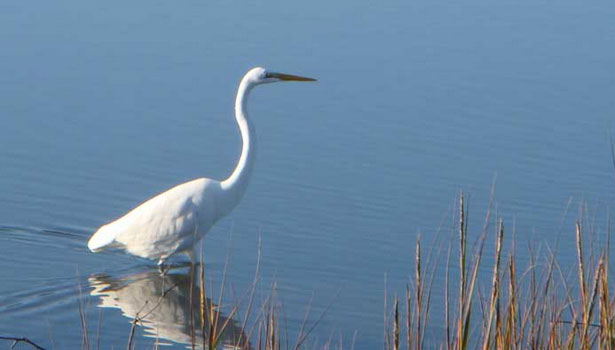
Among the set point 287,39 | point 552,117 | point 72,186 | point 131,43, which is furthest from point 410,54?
point 72,186

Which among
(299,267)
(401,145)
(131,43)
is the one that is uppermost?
(131,43)

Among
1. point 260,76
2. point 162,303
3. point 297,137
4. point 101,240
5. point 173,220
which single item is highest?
point 260,76

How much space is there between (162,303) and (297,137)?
7.81 ft

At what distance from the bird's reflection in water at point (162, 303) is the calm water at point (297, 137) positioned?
0.06 feet

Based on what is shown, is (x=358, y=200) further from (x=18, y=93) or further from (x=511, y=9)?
(x=511, y=9)

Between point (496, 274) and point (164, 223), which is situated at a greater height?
point (496, 274)

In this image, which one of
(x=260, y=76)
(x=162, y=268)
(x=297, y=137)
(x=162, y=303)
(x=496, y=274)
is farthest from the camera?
(x=297, y=137)

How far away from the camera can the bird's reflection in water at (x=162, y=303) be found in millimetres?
4848

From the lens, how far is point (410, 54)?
912 centimetres

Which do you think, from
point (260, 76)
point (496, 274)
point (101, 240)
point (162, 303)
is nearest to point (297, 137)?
point (260, 76)

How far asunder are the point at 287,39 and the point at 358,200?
9.63ft

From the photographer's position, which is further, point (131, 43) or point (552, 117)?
point (131, 43)

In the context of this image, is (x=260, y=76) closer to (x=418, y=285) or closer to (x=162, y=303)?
(x=162, y=303)

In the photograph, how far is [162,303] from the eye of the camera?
5.35 meters
